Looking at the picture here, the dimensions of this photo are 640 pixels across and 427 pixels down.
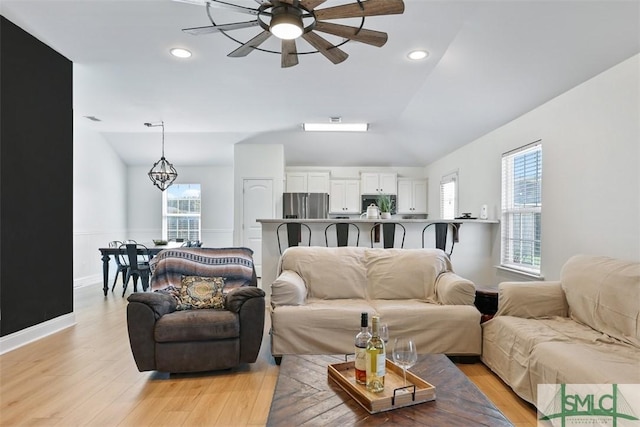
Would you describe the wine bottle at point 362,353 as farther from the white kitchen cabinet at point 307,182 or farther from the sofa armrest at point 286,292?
the white kitchen cabinet at point 307,182

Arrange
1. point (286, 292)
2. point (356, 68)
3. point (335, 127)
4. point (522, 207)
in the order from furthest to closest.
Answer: point (335, 127) < point (522, 207) < point (356, 68) < point (286, 292)

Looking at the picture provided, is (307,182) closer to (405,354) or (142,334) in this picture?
(142,334)

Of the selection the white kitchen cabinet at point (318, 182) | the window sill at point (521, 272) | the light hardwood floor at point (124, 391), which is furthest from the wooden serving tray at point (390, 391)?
the white kitchen cabinet at point (318, 182)

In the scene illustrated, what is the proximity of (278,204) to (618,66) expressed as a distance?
18.4ft

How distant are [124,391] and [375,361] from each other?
1.99m

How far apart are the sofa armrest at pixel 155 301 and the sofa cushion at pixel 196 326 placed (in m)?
0.05

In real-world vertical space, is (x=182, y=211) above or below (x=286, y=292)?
above

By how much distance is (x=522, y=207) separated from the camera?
426 cm

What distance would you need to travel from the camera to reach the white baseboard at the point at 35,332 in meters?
3.35

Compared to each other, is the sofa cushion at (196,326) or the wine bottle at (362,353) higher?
the wine bottle at (362,353)

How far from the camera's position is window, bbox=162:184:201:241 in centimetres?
877

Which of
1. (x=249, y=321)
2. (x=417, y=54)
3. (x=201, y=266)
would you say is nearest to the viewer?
(x=249, y=321)

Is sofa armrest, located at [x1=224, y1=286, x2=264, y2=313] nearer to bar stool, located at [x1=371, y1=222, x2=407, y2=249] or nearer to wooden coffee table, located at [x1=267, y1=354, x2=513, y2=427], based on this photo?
wooden coffee table, located at [x1=267, y1=354, x2=513, y2=427]

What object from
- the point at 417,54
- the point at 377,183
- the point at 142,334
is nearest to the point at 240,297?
the point at 142,334
